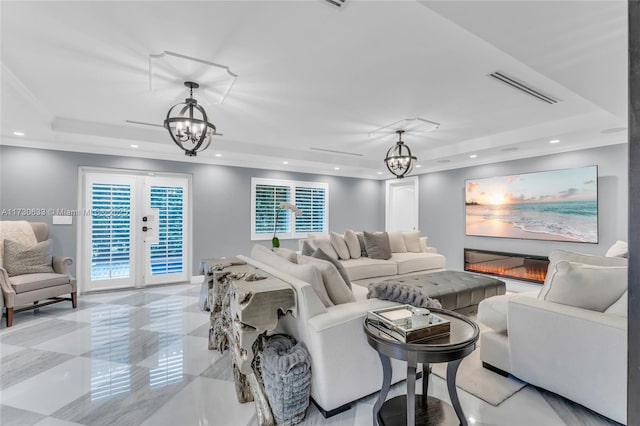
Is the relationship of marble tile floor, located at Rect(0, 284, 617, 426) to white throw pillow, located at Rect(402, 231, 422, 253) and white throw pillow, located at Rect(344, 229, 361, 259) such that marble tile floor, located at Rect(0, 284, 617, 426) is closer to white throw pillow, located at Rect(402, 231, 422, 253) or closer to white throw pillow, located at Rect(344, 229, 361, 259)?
white throw pillow, located at Rect(344, 229, 361, 259)

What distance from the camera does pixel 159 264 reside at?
5340 millimetres

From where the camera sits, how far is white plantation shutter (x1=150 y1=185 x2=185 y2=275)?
5312 millimetres

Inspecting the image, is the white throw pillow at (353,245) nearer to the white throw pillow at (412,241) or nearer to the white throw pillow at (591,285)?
the white throw pillow at (412,241)

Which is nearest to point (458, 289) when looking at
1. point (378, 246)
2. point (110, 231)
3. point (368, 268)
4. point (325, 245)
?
point (368, 268)

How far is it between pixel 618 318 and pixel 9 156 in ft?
22.6

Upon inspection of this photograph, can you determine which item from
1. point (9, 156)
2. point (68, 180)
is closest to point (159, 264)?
point (68, 180)

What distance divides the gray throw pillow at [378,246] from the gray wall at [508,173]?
6.06 ft

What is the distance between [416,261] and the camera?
5059 mm

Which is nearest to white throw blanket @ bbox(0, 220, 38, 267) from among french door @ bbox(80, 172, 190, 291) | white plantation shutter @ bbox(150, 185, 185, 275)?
french door @ bbox(80, 172, 190, 291)

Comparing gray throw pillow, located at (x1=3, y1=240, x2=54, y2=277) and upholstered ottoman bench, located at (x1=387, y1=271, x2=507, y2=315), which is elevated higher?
gray throw pillow, located at (x1=3, y1=240, x2=54, y2=277)

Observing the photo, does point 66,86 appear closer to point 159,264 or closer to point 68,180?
point 68,180

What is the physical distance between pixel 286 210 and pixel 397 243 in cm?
248

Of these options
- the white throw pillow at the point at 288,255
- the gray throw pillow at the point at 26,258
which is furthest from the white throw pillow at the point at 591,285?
the gray throw pillow at the point at 26,258

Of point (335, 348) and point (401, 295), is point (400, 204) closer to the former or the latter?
point (401, 295)
